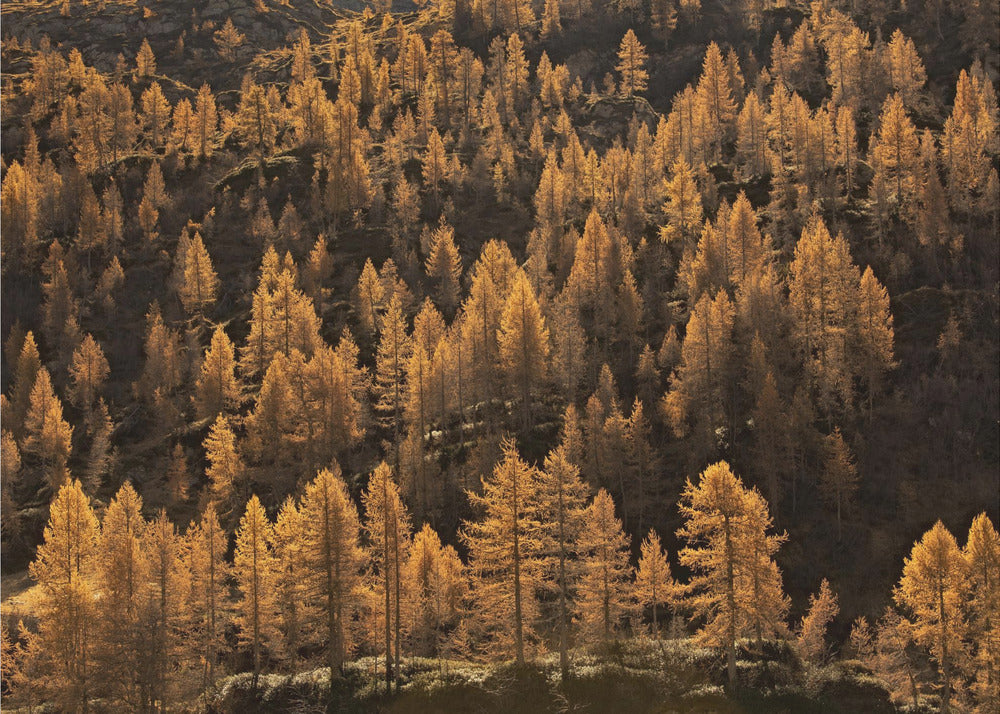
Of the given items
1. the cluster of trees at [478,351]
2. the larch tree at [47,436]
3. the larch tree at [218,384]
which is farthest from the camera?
the larch tree at [218,384]

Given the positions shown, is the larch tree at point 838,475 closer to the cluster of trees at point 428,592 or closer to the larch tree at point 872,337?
the larch tree at point 872,337

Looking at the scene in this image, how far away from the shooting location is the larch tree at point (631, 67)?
502 ft

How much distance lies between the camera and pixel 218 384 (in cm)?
7562

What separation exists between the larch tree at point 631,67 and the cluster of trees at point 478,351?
0.77 meters

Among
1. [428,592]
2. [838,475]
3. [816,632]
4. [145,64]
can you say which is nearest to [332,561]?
[428,592]

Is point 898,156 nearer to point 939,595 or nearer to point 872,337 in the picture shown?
point 872,337

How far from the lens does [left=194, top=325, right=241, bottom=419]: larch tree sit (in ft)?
247

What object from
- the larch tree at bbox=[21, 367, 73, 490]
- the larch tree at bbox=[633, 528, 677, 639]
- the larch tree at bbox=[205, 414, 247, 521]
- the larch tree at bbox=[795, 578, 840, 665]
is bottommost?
the larch tree at bbox=[795, 578, 840, 665]

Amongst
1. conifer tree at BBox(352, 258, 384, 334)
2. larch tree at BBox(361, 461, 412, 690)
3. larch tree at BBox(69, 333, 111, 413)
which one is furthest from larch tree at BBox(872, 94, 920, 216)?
larch tree at BBox(69, 333, 111, 413)

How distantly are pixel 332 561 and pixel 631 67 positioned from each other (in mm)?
136617

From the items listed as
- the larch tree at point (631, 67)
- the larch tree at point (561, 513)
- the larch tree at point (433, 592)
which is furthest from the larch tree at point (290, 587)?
the larch tree at point (631, 67)

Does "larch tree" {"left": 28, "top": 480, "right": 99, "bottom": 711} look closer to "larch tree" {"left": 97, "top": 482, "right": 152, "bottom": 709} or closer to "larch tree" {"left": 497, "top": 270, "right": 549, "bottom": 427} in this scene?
"larch tree" {"left": 97, "top": 482, "right": 152, "bottom": 709}

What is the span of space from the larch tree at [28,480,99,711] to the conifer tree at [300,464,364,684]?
11327 mm

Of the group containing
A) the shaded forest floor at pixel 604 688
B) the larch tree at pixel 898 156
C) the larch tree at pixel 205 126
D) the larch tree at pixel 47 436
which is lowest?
the shaded forest floor at pixel 604 688
